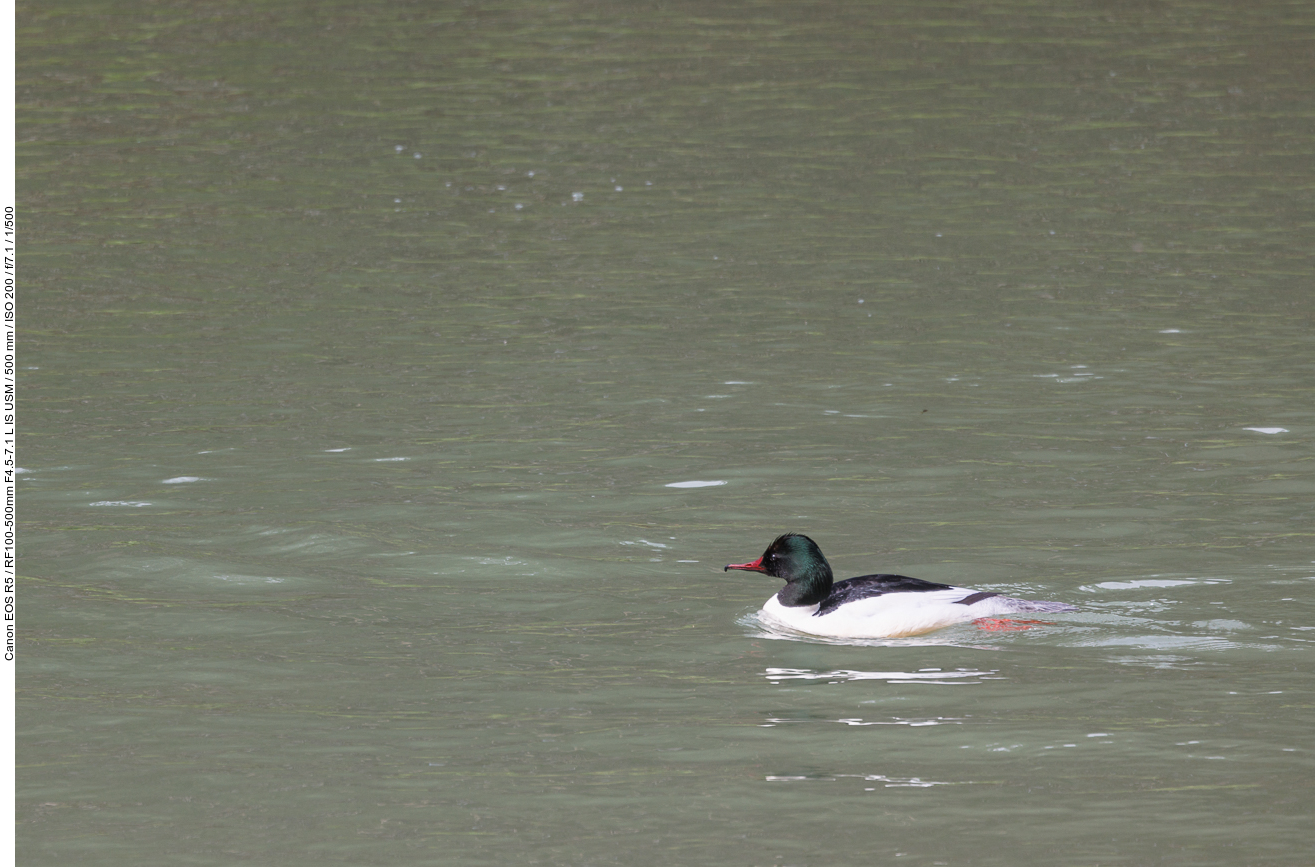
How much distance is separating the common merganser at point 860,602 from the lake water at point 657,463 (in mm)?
193

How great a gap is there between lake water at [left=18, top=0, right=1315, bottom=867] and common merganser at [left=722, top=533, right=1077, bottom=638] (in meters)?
0.19

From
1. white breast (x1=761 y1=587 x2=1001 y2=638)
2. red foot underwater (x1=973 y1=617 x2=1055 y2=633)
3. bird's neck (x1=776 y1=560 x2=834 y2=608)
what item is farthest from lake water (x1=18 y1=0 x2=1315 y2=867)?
bird's neck (x1=776 y1=560 x2=834 y2=608)

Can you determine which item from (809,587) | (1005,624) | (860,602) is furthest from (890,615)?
(1005,624)

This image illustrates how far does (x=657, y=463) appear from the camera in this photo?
15633 mm

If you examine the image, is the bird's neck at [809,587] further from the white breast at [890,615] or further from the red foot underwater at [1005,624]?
the red foot underwater at [1005,624]

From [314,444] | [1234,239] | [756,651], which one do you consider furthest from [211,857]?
[1234,239]

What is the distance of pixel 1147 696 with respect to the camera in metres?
10.6

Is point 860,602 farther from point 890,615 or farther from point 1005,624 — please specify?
point 1005,624

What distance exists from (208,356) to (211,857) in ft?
35.8

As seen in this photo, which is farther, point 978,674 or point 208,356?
point 208,356

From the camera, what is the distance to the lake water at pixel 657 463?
31.3 ft

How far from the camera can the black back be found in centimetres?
1175

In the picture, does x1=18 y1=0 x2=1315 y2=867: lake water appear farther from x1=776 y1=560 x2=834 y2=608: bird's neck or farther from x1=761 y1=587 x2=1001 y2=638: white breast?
x1=776 y1=560 x2=834 y2=608: bird's neck

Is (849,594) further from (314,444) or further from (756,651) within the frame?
(314,444)
